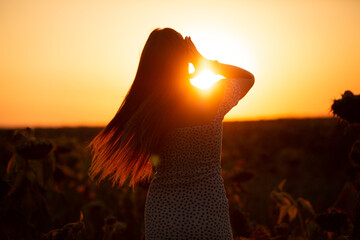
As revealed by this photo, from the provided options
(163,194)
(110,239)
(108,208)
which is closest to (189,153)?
(163,194)

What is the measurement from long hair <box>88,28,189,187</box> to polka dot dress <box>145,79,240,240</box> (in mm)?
131

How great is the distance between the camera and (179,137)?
2701 millimetres

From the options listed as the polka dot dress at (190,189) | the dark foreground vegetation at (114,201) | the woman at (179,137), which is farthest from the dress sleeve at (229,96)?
the dark foreground vegetation at (114,201)

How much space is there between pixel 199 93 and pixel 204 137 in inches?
10.3

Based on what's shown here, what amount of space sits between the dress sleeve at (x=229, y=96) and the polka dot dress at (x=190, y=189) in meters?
0.11

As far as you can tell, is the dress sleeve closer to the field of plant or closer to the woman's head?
the woman's head

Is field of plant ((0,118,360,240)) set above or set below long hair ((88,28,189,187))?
below

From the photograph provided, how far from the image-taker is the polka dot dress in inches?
105

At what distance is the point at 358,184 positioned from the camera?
379cm

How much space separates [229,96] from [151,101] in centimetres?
49

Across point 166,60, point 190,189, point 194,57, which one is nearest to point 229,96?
point 194,57

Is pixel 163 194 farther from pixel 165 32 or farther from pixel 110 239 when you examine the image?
pixel 110 239

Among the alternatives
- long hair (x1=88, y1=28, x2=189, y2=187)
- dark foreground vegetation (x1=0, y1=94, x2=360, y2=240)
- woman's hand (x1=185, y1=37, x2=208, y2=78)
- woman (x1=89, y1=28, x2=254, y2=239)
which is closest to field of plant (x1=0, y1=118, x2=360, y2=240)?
dark foreground vegetation (x1=0, y1=94, x2=360, y2=240)

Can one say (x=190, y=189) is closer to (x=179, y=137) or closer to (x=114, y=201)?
(x=179, y=137)
